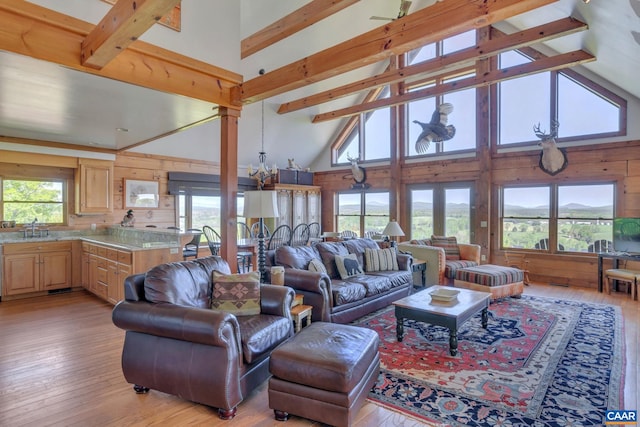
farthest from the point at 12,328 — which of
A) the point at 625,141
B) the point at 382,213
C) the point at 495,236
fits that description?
the point at 625,141

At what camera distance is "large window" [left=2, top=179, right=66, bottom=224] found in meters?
5.63

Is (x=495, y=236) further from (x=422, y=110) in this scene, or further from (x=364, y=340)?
(x=364, y=340)

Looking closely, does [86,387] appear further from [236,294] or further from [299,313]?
[299,313]

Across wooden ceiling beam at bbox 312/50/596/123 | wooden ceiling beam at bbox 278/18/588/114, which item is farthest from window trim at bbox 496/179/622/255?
wooden ceiling beam at bbox 278/18/588/114

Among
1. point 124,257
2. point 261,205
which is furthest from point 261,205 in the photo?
point 124,257

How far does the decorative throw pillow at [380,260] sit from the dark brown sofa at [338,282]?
0.22 ft

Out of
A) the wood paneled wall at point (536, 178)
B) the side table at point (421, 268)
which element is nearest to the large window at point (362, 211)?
the wood paneled wall at point (536, 178)

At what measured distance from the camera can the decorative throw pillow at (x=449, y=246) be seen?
6059 millimetres

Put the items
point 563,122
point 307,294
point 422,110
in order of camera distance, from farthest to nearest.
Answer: point 422,110, point 563,122, point 307,294

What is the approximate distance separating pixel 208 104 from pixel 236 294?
2.16 metres

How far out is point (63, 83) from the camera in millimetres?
3107

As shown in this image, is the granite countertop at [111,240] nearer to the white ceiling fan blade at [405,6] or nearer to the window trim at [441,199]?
the white ceiling fan blade at [405,6]

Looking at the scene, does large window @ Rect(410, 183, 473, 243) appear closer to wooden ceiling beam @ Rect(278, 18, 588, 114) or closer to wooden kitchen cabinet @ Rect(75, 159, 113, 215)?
wooden ceiling beam @ Rect(278, 18, 588, 114)

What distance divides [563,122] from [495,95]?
4.60ft
